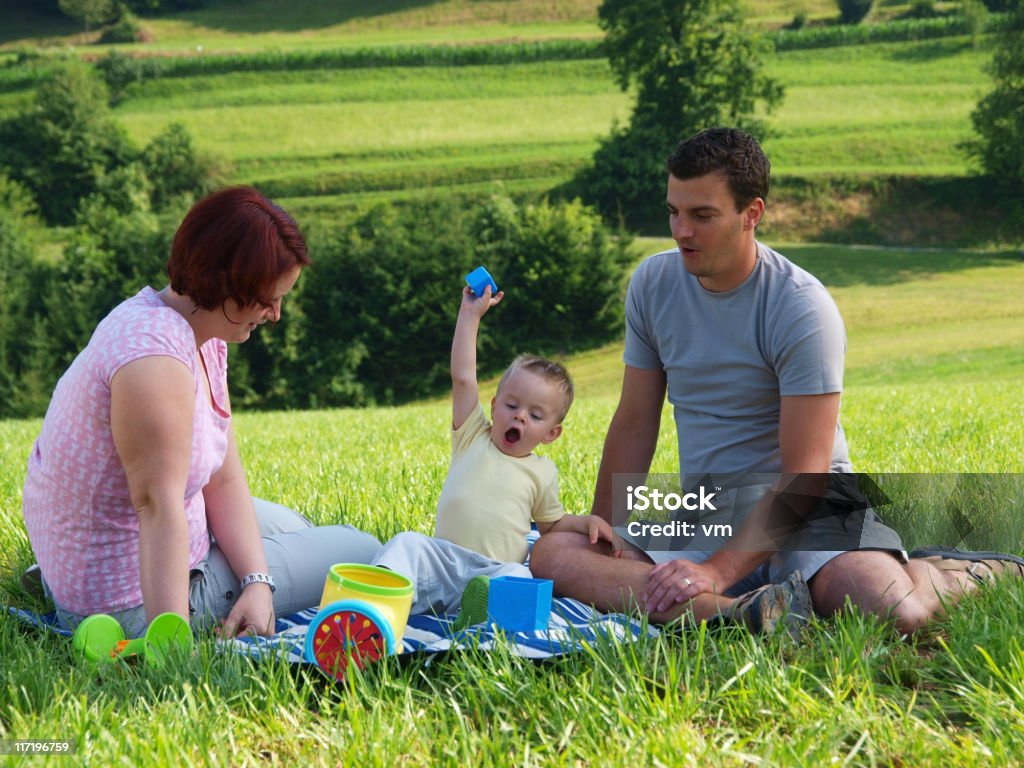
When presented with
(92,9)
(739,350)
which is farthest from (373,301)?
(92,9)

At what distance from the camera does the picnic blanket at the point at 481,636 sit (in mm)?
3113

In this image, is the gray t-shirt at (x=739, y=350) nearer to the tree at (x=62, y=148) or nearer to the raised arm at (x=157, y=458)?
the raised arm at (x=157, y=458)

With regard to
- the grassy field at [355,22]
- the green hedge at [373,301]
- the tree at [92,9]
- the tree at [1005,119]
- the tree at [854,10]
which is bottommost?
the green hedge at [373,301]

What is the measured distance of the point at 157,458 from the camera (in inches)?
122

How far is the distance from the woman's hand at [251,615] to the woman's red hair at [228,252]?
99cm

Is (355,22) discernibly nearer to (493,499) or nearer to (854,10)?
(854,10)

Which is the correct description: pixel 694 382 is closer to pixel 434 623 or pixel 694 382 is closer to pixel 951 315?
pixel 434 623

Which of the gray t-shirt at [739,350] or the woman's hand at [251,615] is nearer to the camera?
the woman's hand at [251,615]

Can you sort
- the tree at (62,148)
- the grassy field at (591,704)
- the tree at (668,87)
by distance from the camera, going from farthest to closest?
the tree at (62,148), the tree at (668,87), the grassy field at (591,704)

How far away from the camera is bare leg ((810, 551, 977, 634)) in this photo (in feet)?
11.2

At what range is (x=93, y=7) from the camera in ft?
265

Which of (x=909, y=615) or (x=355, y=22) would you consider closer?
(x=909, y=615)

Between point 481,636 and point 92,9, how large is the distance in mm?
89315

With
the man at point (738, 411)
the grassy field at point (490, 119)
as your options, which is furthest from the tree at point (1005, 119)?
the man at point (738, 411)
